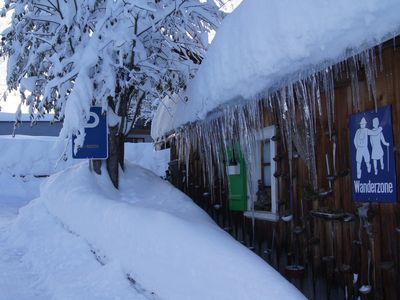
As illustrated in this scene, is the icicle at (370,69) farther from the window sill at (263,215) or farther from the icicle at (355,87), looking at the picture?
the window sill at (263,215)

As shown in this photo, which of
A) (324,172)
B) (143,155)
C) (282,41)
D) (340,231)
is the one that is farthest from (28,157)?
(282,41)

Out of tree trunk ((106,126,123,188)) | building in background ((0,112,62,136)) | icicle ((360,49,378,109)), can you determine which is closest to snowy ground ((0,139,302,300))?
tree trunk ((106,126,123,188))

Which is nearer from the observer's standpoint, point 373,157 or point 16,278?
point 373,157

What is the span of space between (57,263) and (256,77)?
372 cm

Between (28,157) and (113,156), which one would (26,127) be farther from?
(113,156)

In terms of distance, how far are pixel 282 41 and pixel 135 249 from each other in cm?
260

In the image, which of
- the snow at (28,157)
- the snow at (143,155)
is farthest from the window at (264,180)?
the snow at (143,155)

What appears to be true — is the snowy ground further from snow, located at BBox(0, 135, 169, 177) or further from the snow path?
snow, located at BBox(0, 135, 169, 177)

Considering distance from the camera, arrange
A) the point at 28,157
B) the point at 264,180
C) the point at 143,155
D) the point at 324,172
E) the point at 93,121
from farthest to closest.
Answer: the point at 143,155
the point at 28,157
the point at 93,121
the point at 264,180
the point at 324,172

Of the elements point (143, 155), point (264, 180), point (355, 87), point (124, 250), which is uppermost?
point (143, 155)

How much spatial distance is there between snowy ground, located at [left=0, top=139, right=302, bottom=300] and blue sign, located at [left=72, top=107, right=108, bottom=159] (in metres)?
0.64

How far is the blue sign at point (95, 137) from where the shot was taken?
7.39 metres

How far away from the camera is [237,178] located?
275 inches

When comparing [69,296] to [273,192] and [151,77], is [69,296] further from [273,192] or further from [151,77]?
[151,77]
